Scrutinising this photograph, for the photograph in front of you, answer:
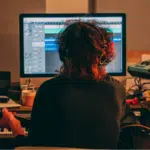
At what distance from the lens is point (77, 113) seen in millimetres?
1622

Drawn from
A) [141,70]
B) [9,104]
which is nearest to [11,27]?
[9,104]

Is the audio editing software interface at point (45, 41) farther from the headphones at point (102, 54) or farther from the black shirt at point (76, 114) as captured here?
the black shirt at point (76, 114)

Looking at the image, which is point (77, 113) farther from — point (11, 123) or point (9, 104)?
point (9, 104)

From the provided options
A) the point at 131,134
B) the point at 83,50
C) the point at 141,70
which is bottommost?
the point at 131,134

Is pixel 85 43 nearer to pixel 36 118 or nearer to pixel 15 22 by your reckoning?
pixel 36 118

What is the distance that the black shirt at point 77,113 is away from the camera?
162 centimetres

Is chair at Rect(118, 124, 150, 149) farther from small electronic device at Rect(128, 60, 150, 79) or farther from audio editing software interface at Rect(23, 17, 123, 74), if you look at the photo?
audio editing software interface at Rect(23, 17, 123, 74)

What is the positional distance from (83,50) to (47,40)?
0.85m

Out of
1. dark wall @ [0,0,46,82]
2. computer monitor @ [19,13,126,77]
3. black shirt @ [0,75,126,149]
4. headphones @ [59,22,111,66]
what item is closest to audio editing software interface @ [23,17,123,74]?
computer monitor @ [19,13,126,77]

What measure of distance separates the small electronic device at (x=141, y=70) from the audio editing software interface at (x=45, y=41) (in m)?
0.08

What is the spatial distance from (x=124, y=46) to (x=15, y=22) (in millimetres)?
769

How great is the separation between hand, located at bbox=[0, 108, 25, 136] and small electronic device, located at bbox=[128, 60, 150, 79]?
855 mm

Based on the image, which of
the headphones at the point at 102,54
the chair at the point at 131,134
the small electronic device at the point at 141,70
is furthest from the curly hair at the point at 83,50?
the small electronic device at the point at 141,70

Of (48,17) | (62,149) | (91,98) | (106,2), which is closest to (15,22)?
(48,17)
